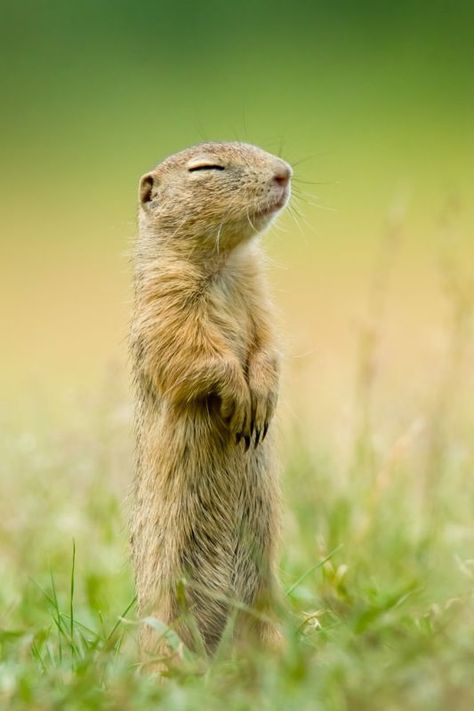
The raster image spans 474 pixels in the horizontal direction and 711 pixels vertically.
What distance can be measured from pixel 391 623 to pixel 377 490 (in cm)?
189

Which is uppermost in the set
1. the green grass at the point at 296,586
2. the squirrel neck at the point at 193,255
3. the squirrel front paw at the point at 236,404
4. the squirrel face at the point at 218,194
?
the squirrel face at the point at 218,194

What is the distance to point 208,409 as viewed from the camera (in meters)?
4.79

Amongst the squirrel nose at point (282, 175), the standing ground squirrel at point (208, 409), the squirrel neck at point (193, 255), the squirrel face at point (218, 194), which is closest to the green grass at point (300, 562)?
the standing ground squirrel at point (208, 409)

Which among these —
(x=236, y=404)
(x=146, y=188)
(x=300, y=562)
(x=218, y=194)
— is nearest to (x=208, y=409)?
(x=236, y=404)

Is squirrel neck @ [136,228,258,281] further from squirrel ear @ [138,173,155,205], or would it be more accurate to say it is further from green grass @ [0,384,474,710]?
green grass @ [0,384,474,710]

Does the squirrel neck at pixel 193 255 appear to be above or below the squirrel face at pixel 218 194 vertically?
below

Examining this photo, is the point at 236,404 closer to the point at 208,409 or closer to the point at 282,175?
the point at 208,409

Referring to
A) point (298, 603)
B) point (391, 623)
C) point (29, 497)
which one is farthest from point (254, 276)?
point (29, 497)

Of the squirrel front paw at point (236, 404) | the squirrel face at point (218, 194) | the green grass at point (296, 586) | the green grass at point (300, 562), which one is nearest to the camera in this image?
the green grass at point (296, 586)

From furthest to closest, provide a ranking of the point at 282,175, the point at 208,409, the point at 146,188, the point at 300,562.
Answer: the point at 300,562
the point at 146,188
the point at 282,175
the point at 208,409

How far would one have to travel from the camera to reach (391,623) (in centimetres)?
403

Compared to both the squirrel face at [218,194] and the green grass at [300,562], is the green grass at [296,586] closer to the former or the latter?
the green grass at [300,562]

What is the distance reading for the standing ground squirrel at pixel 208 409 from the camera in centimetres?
469

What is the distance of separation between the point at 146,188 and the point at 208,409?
99 centimetres
